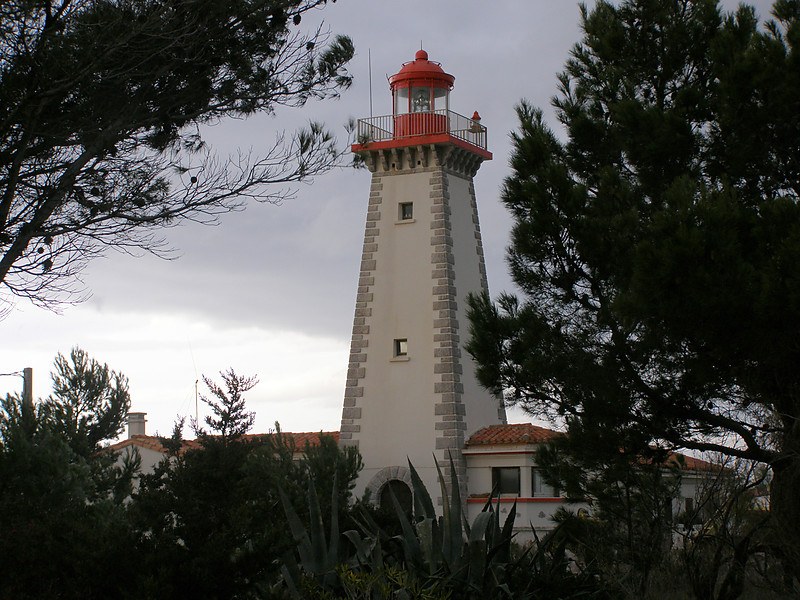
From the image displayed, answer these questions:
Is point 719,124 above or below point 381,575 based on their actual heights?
above

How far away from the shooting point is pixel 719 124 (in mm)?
13562

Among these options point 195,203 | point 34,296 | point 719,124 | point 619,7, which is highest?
point 619,7

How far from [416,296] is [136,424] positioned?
54.1ft

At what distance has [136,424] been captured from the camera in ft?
136

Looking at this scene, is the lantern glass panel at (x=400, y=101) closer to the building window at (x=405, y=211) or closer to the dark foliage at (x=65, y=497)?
the building window at (x=405, y=211)

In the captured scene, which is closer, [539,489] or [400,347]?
[539,489]

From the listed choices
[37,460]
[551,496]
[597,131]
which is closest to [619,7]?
[597,131]

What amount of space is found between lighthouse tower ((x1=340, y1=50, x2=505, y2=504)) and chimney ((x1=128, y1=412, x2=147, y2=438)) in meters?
14.3

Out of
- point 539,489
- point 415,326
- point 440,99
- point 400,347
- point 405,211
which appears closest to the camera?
point 539,489

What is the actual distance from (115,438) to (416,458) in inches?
482

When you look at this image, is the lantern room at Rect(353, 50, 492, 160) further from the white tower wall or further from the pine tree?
the pine tree

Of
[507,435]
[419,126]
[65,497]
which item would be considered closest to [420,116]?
[419,126]

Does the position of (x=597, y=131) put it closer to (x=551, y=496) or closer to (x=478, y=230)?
(x=551, y=496)

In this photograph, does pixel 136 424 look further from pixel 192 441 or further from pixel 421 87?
pixel 421 87
